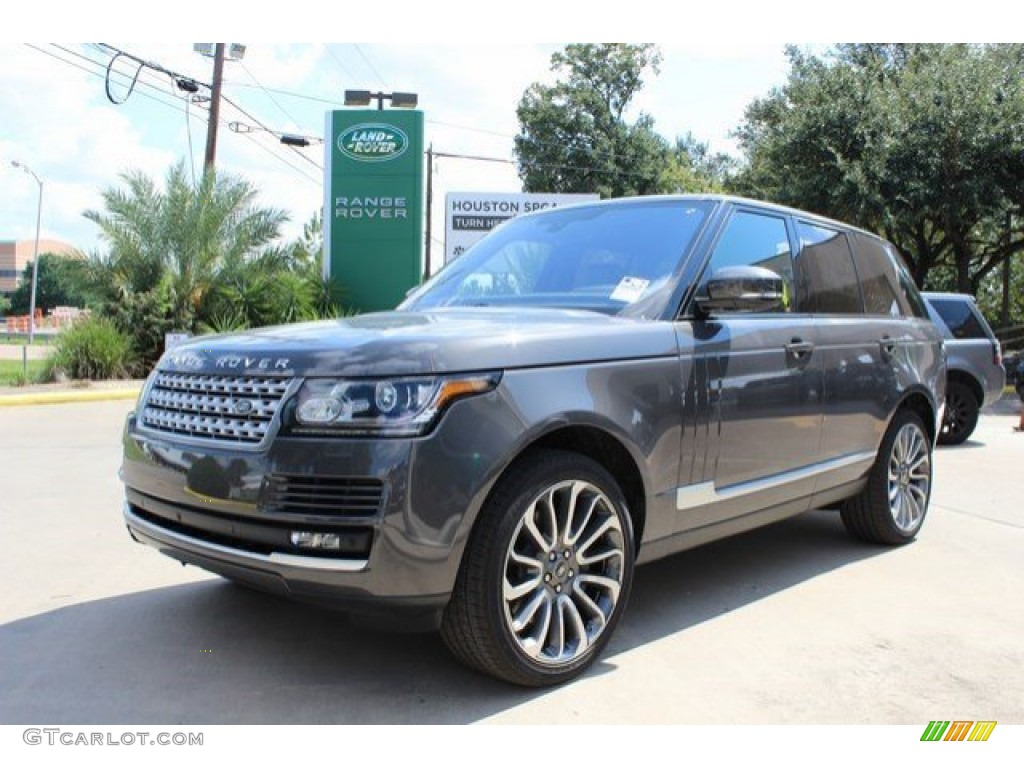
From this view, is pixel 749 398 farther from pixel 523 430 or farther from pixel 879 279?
pixel 879 279

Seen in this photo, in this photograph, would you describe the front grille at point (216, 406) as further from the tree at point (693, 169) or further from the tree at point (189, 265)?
the tree at point (693, 169)

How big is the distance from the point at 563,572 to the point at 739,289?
4.46 ft

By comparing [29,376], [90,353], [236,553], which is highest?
[90,353]

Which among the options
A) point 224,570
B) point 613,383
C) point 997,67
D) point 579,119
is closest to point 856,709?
point 613,383

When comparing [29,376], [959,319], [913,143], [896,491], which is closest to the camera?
[896,491]

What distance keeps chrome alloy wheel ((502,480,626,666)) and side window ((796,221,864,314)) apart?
1904mm

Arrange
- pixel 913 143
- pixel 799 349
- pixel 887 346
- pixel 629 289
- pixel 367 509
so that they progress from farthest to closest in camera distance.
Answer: pixel 913 143 → pixel 887 346 → pixel 799 349 → pixel 629 289 → pixel 367 509

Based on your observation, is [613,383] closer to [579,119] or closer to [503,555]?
[503,555]

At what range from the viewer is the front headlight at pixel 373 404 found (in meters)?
2.69

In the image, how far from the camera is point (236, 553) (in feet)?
9.36

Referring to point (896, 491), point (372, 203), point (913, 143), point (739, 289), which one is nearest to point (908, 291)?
point (896, 491)

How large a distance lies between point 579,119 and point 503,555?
1782 inches

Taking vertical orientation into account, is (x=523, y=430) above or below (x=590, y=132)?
below

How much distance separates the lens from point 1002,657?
3.52 metres
